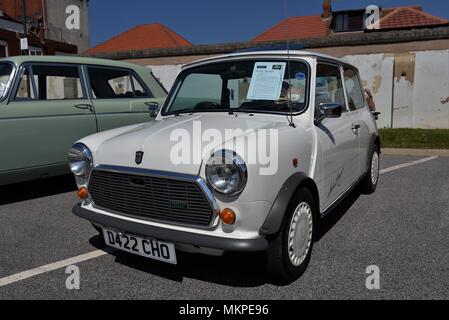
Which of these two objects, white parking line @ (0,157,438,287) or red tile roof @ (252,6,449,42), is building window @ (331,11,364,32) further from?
white parking line @ (0,157,438,287)

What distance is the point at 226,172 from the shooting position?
226 cm

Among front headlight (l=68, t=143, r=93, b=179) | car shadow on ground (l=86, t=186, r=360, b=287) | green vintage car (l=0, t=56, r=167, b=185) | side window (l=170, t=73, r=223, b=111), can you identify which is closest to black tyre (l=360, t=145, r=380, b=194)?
side window (l=170, t=73, r=223, b=111)

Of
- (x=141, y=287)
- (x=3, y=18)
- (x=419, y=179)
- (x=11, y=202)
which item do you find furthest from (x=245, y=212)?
(x=3, y=18)

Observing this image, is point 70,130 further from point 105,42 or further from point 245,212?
point 105,42

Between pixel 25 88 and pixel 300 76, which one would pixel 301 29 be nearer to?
pixel 25 88

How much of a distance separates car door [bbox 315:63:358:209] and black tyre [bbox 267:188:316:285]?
388 millimetres

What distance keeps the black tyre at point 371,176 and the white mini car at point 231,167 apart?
3.77ft

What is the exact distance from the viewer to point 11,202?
15.4 feet

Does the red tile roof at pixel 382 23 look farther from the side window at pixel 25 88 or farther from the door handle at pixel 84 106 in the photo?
the side window at pixel 25 88

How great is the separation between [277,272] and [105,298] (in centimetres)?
109

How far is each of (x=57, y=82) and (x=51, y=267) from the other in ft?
9.59

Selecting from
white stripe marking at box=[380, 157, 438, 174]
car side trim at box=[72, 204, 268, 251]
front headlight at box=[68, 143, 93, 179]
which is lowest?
white stripe marking at box=[380, 157, 438, 174]

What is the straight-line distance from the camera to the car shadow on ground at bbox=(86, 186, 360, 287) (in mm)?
2684

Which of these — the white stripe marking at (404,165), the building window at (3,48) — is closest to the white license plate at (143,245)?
the white stripe marking at (404,165)
